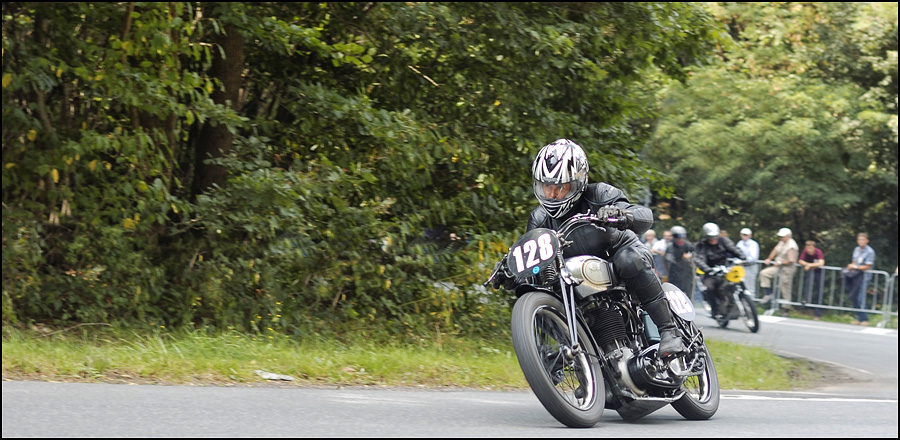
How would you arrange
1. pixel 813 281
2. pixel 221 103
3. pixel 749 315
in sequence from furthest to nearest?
pixel 813 281, pixel 749 315, pixel 221 103

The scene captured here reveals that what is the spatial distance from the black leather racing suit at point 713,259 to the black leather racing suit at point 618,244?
38.7ft

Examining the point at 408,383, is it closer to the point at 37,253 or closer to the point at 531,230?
the point at 531,230

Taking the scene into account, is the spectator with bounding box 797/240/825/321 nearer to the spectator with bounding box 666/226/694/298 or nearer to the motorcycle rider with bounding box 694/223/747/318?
the spectator with bounding box 666/226/694/298

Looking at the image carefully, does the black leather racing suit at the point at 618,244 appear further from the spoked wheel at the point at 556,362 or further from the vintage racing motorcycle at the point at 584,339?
the spoked wheel at the point at 556,362

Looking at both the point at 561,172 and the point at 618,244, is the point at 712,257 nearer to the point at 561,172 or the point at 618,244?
the point at 618,244

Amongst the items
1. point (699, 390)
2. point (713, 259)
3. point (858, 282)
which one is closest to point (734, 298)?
point (713, 259)

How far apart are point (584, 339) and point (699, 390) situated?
1286 mm

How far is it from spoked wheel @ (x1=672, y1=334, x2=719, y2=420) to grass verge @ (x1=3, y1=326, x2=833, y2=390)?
7.06ft

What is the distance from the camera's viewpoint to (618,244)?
22.2 ft

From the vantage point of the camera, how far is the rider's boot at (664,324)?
6.85 m

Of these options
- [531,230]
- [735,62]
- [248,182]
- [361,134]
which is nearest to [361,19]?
[361,134]

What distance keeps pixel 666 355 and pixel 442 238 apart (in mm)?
5689

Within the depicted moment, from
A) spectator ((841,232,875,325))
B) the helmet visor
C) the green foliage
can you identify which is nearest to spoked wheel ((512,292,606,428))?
the helmet visor

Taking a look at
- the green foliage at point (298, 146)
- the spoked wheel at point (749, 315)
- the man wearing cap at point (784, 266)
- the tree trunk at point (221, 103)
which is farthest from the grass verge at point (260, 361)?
the man wearing cap at point (784, 266)
